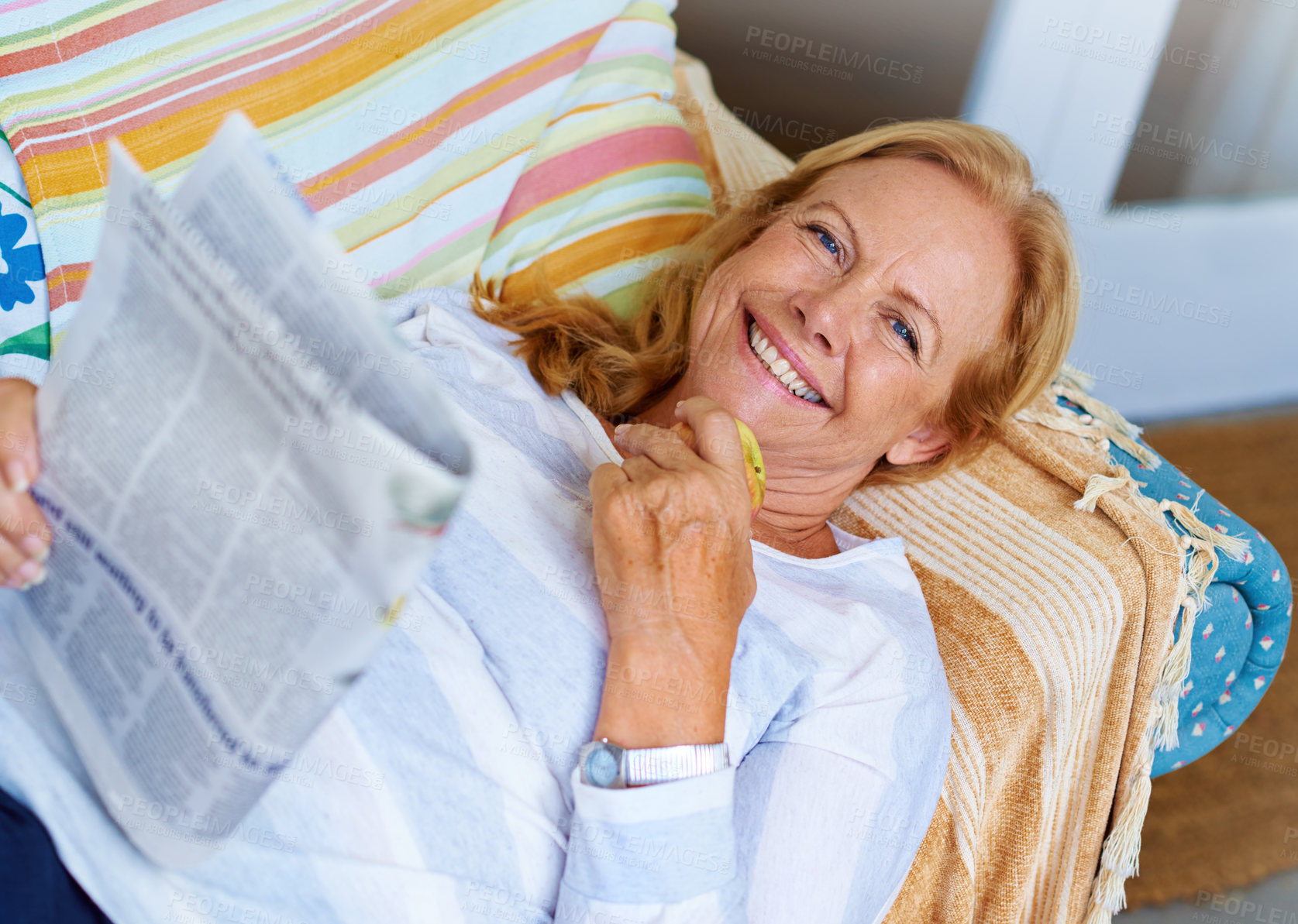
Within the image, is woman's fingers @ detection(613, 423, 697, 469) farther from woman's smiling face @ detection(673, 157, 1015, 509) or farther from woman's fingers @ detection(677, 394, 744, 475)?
woman's smiling face @ detection(673, 157, 1015, 509)

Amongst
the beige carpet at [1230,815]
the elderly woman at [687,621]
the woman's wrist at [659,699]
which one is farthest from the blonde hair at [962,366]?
the beige carpet at [1230,815]

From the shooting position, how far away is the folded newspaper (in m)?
0.64

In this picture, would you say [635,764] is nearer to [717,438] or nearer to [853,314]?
[717,438]

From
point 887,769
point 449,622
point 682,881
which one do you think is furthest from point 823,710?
point 449,622

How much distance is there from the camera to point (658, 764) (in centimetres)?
92

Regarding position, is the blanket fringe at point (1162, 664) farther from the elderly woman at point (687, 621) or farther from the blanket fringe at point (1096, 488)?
the elderly woman at point (687, 621)

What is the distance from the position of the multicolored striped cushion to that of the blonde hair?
0.38 feet

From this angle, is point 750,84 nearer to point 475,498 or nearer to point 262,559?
point 475,498

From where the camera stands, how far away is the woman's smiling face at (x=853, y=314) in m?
1.28

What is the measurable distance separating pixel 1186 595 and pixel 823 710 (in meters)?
0.67

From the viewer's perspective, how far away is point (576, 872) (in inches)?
36.2

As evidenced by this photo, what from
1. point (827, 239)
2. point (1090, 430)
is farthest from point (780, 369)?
point (1090, 430)

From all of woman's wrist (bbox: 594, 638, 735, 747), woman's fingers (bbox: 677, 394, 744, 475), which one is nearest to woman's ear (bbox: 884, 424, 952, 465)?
woman's fingers (bbox: 677, 394, 744, 475)

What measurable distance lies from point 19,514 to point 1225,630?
1.54 m
